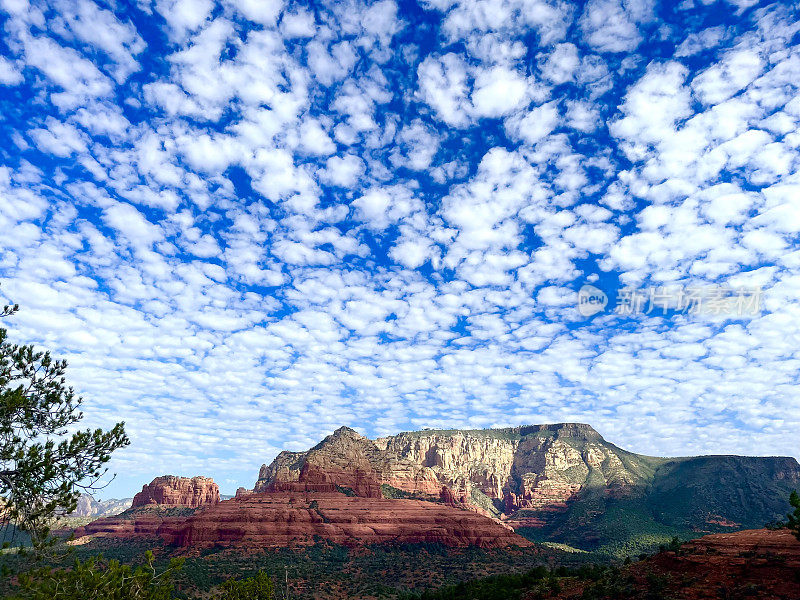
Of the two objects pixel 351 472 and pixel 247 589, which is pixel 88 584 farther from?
pixel 351 472

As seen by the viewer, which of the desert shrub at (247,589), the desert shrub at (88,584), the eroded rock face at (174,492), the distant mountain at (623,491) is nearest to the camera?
the desert shrub at (88,584)

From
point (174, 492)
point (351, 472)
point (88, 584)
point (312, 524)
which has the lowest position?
point (312, 524)

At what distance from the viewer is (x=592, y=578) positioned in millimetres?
29281

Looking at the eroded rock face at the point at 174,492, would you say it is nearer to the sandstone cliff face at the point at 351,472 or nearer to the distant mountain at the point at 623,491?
the sandstone cliff face at the point at 351,472

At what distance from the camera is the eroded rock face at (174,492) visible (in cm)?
17488

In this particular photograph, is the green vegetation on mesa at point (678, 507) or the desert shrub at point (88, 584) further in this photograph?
the green vegetation on mesa at point (678, 507)

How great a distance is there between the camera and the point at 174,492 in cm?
17750

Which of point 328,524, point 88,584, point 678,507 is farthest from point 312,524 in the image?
point 678,507

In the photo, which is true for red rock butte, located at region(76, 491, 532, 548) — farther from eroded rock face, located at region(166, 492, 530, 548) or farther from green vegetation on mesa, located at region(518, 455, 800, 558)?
green vegetation on mesa, located at region(518, 455, 800, 558)

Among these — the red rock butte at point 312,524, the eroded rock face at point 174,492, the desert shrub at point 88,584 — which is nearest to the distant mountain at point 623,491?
the red rock butte at point 312,524

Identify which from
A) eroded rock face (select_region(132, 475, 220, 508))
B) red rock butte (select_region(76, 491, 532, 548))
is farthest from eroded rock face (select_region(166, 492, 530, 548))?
eroded rock face (select_region(132, 475, 220, 508))

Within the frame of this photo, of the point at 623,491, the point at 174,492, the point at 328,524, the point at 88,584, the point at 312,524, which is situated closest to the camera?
the point at 88,584

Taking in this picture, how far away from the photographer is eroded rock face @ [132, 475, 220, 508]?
174875 mm

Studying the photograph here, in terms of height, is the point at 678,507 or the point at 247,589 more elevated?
the point at 247,589
